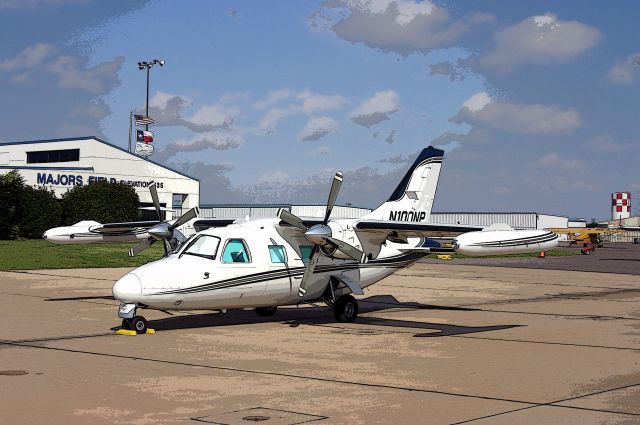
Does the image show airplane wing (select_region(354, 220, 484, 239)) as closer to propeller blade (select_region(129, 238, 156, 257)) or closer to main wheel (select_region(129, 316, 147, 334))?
main wheel (select_region(129, 316, 147, 334))

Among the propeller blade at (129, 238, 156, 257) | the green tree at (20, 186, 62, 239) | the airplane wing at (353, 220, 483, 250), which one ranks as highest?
the green tree at (20, 186, 62, 239)

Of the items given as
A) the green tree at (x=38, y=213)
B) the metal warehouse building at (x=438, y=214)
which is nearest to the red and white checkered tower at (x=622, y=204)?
the metal warehouse building at (x=438, y=214)

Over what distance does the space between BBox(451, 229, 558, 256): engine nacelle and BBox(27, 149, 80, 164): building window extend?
292 ft

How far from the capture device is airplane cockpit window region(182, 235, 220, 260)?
22.2 metres

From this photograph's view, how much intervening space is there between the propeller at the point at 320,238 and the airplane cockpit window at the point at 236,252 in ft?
4.63

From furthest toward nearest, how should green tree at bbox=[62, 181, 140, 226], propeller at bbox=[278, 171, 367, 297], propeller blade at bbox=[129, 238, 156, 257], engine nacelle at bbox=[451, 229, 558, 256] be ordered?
green tree at bbox=[62, 181, 140, 226] → propeller blade at bbox=[129, 238, 156, 257] → propeller at bbox=[278, 171, 367, 297] → engine nacelle at bbox=[451, 229, 558, 256]

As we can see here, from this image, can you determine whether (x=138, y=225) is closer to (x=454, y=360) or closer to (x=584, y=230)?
(x=454, y=360)

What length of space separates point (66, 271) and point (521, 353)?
31.8m

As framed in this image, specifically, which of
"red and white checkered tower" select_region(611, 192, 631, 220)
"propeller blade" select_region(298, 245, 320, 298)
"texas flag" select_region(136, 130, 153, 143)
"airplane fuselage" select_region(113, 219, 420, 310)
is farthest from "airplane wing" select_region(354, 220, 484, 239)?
"red and white checkered tower" select_region(611, 192, 631, 220)

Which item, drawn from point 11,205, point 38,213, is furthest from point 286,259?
point 38,213

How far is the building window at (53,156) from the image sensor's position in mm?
104312

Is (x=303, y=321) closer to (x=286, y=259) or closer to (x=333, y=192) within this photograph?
(x=286, y=259)

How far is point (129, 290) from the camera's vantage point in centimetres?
2058

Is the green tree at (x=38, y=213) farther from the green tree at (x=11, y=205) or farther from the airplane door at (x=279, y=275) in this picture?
the airplane door at (x=279, y=275)
